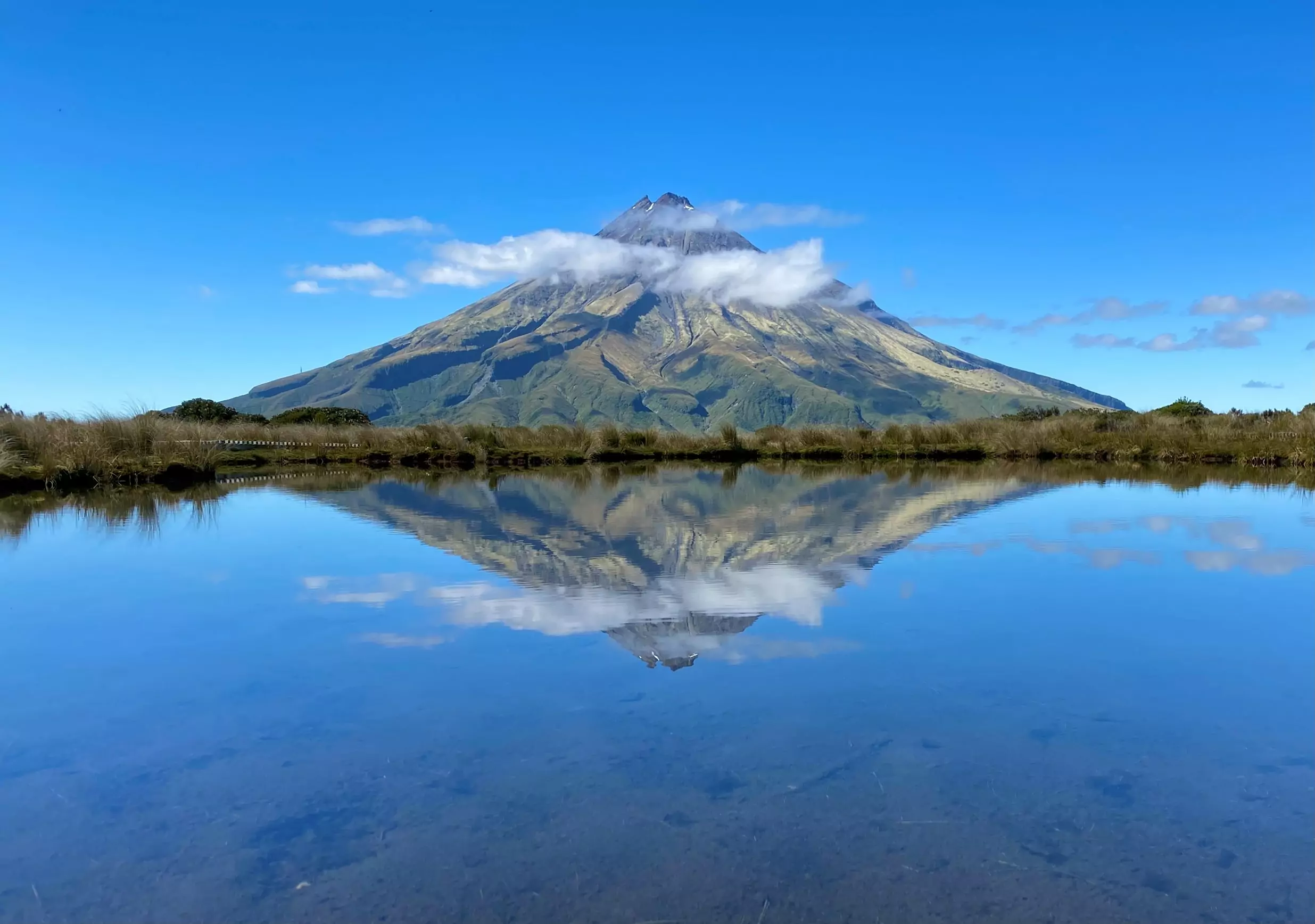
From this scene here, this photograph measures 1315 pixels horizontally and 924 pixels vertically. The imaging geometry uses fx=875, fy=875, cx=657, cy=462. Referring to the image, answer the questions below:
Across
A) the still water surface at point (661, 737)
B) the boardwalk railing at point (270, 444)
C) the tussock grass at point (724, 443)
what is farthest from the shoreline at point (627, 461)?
the still water surface at point (661, 737)

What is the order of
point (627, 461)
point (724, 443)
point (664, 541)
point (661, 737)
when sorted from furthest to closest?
1. point (724, 443)
2. point (627, 461)
3. point (664, 541)
4. point (661, 737)

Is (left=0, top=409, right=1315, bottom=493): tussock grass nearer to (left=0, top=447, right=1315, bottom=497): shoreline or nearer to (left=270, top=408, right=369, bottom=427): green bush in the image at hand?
(left=0, top=447, right=1315, bottom=497): shoreline

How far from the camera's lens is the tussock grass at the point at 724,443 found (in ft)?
88.4

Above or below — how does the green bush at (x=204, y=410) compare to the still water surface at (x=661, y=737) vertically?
above

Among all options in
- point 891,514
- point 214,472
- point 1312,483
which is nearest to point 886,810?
point 891,514

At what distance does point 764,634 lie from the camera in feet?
23.4

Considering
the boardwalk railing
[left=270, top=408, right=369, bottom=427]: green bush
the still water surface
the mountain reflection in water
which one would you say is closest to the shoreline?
the boardwalk railing

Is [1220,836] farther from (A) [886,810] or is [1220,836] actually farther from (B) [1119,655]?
(B) [1119,655]

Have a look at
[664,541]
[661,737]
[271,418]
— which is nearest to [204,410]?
[271,418]

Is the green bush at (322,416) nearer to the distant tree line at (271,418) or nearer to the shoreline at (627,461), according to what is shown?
the distant tree line at (271,418)

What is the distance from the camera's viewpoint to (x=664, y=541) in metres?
12.3

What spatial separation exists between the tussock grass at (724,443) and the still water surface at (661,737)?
630 inches

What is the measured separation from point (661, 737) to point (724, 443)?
33.0 m

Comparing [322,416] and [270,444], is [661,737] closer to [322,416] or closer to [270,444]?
[270,444]
